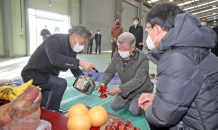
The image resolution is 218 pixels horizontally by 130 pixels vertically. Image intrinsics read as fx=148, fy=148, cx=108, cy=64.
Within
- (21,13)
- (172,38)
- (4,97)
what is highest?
(21,13)

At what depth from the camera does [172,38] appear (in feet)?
2.80

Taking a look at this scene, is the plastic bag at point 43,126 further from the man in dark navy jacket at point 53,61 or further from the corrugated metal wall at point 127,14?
the corrugated metal wall at point 127,14

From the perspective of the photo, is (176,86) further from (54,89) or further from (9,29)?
(9,29)

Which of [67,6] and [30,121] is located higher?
[67,6]

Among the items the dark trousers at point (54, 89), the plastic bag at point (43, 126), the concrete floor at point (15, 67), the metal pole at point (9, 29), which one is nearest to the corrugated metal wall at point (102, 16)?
the metal pole at point (9, 29)

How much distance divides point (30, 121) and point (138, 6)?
1964 cm

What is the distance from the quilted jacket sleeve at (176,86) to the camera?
786mm

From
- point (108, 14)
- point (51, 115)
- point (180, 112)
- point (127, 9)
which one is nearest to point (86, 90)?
point (51, 115)

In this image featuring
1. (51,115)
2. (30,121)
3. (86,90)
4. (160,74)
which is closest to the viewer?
(30,121)

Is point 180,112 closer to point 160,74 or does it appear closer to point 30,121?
point 160,74

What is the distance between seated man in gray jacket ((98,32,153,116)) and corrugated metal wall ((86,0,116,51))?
10.5 m

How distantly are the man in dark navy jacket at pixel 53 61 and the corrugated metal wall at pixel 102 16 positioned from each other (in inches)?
411

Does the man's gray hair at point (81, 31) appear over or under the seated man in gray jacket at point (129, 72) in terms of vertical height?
over

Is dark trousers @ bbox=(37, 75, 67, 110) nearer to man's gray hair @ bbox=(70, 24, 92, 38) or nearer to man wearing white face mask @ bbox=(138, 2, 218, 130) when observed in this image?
man's gray hair @ bbox=(70, 24, 92, 38)
